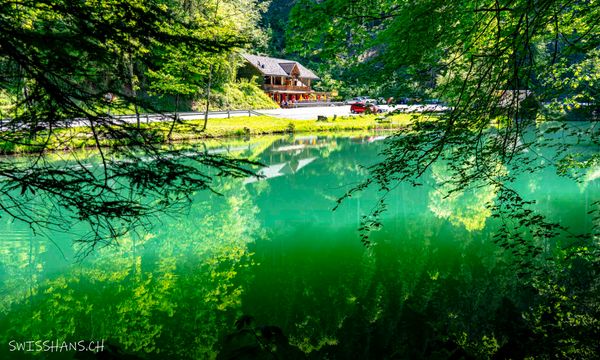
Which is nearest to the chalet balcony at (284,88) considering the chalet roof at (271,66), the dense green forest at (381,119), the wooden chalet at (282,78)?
the wooden chalet at (282,78)

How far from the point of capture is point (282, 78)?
5428cm

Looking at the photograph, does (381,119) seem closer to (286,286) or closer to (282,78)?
(286,286)

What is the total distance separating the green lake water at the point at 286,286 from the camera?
6.24 m

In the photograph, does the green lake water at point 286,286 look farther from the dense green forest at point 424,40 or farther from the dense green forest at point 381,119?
the dense green forest at point 424,40

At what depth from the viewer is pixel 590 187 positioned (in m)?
15.9

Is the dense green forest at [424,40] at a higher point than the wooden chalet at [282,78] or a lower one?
lower

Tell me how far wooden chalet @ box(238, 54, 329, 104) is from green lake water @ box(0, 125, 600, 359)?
39.4m

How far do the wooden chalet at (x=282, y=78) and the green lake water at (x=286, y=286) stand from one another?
39.4 m

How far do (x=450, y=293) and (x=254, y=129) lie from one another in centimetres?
2584

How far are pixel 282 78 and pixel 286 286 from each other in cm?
4868

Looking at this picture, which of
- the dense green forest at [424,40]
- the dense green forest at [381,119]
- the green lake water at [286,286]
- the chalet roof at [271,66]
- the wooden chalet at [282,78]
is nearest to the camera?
the dense green forest at [381,119]

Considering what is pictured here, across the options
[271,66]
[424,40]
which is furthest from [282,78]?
[424,40]

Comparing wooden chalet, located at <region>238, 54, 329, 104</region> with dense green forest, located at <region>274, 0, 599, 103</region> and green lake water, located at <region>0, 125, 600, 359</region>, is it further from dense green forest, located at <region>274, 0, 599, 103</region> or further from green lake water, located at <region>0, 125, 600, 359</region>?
dense green forest, located at <region>274, 0, 599, 103</region>

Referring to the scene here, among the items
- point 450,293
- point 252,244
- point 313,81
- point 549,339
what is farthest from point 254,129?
point 313,81
